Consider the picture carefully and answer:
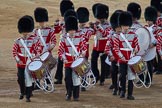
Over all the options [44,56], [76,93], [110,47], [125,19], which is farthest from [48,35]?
[125,19]

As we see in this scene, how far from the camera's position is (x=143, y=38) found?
1415cm

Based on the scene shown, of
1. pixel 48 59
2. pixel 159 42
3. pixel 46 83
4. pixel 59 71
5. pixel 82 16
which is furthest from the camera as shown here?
pixel 59 71

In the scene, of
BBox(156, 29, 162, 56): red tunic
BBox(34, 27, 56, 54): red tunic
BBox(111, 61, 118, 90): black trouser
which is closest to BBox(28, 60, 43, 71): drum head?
BBox(34, 27, 56, 54): red tunic

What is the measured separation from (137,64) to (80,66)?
1.09 metres

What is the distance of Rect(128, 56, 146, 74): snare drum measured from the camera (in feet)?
42.3

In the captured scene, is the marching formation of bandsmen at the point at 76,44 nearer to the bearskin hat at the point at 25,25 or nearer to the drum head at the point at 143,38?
the bearskin hat at the point at 25,25

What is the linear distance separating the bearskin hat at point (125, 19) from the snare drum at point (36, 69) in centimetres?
177

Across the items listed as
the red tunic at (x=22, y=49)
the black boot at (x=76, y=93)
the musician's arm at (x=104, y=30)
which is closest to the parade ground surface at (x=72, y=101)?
the black boot at (x=76, y=93)

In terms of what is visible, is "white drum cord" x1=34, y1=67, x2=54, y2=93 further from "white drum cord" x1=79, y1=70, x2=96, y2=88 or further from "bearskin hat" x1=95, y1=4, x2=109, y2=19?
"bearskin hat" x1=95, y1=4, x2=109, y2=19

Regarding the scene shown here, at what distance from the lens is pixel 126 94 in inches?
538

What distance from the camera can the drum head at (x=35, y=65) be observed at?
42.3 feet

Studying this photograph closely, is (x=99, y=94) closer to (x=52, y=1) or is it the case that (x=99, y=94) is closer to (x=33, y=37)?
(x=33, y=37)

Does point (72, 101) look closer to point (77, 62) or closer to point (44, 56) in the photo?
point (77, 62)

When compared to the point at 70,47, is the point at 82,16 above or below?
above
